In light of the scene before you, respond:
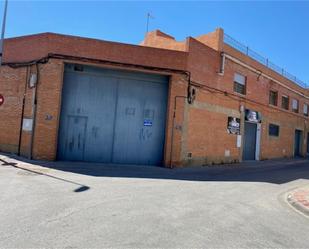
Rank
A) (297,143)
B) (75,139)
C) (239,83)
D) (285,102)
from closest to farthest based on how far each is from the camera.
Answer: (75,139)
(239,83)
(285,102)
(297,143)

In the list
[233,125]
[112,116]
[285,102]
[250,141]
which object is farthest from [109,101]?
[285,102]

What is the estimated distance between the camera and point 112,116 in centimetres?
1495

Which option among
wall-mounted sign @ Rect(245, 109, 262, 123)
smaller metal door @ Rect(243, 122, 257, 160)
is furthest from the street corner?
smaller metal door @ Rect(243, 122, 257, 160)

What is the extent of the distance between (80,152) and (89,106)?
2.19 m

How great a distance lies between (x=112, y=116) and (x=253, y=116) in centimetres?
1149

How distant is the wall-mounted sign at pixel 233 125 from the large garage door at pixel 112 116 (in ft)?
18.5

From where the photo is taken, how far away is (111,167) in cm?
1353

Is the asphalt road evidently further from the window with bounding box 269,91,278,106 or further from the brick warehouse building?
the window with bounding box 269,91,278,106

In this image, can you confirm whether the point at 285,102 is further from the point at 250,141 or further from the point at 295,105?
the point at 250,141

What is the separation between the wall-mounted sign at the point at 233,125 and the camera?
63.8ft

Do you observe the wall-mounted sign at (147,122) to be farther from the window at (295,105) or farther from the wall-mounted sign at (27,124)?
the window at (295,105)

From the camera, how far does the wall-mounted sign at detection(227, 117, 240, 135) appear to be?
1944cm

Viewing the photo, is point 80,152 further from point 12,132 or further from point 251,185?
point 251,185

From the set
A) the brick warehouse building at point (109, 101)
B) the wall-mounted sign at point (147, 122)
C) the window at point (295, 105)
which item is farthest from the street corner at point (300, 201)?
the window at point (295, 105)
